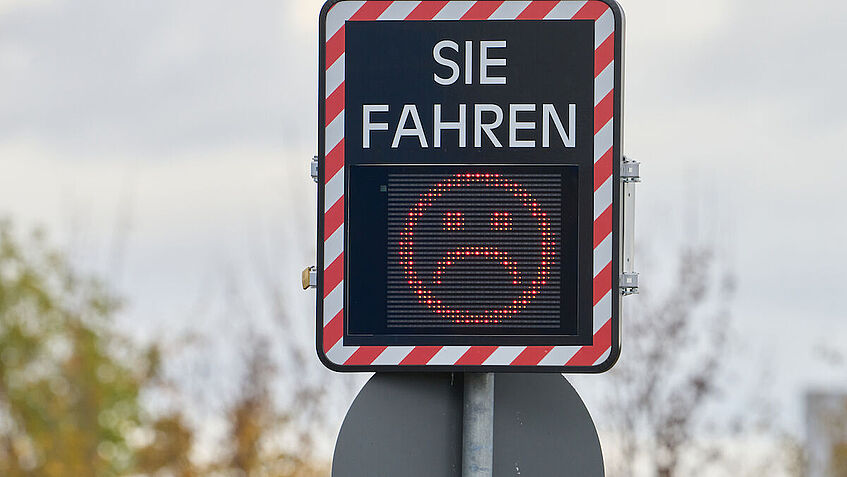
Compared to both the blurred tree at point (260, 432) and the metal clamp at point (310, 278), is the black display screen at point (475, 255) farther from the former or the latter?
the blurred tree at point (260, 432)

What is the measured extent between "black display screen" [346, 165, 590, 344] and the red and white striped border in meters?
0.06

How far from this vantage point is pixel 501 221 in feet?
16.4

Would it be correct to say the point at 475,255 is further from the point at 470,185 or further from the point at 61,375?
the point at 61,375

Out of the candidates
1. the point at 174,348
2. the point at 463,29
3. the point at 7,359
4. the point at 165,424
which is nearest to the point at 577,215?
the point at 463,29

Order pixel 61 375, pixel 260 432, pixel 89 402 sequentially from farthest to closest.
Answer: pixel 61 375 → pixel 89 402 → pixel 260 432

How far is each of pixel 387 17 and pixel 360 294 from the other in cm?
92

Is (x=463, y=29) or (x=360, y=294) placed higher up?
(x=463, y=29)

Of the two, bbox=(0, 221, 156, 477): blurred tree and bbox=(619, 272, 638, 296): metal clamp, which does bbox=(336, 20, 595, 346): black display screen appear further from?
bbox=(0, 221, 156, 477): blurred tree

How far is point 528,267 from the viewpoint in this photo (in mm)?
4992

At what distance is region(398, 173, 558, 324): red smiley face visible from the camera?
16.4ft

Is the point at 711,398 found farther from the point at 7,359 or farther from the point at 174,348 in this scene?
the point at 7,359

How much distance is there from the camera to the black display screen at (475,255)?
197 inches

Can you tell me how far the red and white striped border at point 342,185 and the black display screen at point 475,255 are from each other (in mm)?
59

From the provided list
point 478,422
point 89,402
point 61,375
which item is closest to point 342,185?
point 478,422
